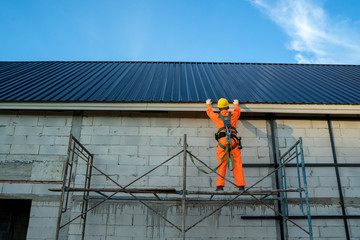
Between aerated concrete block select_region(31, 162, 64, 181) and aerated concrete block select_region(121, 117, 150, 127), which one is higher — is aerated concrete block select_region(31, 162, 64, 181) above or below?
below

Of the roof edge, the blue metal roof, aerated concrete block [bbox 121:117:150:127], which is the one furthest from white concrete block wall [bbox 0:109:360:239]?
the blue metal roof

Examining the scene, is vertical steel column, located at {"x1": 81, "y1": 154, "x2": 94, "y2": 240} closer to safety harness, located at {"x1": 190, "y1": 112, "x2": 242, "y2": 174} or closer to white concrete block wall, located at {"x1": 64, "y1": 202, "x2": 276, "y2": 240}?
white concrete block wall, located at {"x1": 64, "y1": 202, "x2": 276, "y2": 240}

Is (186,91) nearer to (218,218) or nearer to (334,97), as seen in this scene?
(218,218)

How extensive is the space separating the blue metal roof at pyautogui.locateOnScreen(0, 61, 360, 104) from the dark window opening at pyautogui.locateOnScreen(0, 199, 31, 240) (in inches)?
124

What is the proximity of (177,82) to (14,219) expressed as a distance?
6.06m

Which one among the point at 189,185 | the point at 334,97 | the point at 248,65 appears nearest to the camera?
the point at 189,185

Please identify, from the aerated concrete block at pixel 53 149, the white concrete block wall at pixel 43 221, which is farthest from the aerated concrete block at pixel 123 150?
the white concrete block wall at pixel 43 221

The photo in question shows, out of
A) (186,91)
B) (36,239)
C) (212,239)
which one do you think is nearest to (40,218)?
(36,239)

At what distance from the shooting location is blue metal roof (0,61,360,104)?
21.7 feet

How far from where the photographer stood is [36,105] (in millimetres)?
6289

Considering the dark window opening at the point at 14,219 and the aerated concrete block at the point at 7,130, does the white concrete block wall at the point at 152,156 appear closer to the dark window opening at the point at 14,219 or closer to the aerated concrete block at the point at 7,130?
the aerated concrete block at the point at 7,130

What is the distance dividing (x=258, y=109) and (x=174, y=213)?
2.94 metres

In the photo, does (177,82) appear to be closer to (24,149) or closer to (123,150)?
(123,150)

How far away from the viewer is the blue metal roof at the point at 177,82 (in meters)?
6.62
